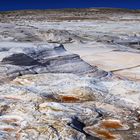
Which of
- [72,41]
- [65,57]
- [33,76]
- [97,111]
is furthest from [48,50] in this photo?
[72,41]

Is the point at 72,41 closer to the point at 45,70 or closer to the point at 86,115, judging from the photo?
the point at 45,70

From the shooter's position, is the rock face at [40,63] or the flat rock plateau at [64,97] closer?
the flat rock plateau at [64,97]

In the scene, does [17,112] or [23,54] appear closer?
[17,112]

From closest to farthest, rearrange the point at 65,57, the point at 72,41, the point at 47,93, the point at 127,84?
the point at 47,93
the point at 127,84
the point at 65,57
the point at 72,41

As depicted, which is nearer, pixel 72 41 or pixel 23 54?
pixel 23 54

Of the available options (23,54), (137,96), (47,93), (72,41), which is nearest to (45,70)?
(23,54)

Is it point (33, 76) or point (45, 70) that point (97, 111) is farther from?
point (45, 70)

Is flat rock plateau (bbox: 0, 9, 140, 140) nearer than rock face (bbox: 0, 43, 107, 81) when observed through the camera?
Yes

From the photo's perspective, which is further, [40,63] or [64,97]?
[40,63]

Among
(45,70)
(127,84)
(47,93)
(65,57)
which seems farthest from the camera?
(65,57)
